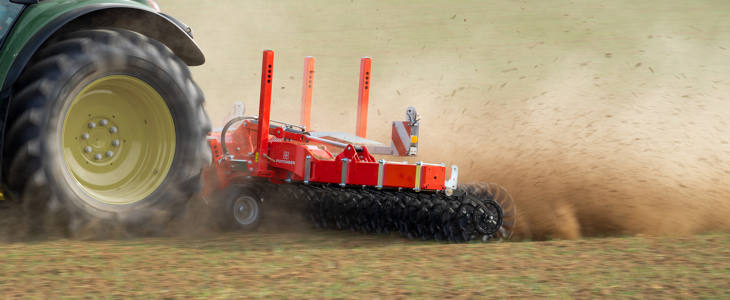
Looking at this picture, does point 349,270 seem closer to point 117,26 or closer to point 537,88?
point 117,26

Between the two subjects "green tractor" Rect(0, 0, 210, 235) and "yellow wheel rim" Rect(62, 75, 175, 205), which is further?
"yellow wheel rim" Rect(62, 75, 175, 205)

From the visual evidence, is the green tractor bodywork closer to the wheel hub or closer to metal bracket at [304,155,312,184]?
the wheel hub

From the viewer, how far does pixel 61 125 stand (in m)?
3.46

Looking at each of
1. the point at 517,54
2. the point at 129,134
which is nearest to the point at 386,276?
the point at 129,134

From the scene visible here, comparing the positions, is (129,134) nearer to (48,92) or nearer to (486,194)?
(48,92)

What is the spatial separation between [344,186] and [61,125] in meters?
3.57

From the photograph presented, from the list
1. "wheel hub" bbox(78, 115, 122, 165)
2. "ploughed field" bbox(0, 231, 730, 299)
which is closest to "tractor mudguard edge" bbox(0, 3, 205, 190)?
"wheel hub" bbox(78, 115, 122, 165)

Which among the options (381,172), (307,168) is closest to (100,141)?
(381,172)

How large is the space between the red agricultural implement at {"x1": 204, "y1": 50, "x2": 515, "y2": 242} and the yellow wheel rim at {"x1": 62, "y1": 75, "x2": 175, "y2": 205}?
2664mm

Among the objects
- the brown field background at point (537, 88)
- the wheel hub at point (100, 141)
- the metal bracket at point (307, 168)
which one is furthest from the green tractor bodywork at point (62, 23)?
the brown field background at point (537, 88)

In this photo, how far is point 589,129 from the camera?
463 inches

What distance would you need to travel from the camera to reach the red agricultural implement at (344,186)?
5.89m

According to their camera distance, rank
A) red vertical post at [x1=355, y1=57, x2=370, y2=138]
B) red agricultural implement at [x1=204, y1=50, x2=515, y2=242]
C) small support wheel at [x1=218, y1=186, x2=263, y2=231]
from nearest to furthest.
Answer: red agricultural implement at [x1=204, y1=50, x2=515, y2=242] < small support wheel at [x1=218, y1=186, x2=263, y2=231] < red vertical post at [x1=355, y1=57, x2=370, y2=138]

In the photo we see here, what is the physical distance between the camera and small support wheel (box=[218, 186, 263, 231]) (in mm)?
7105
